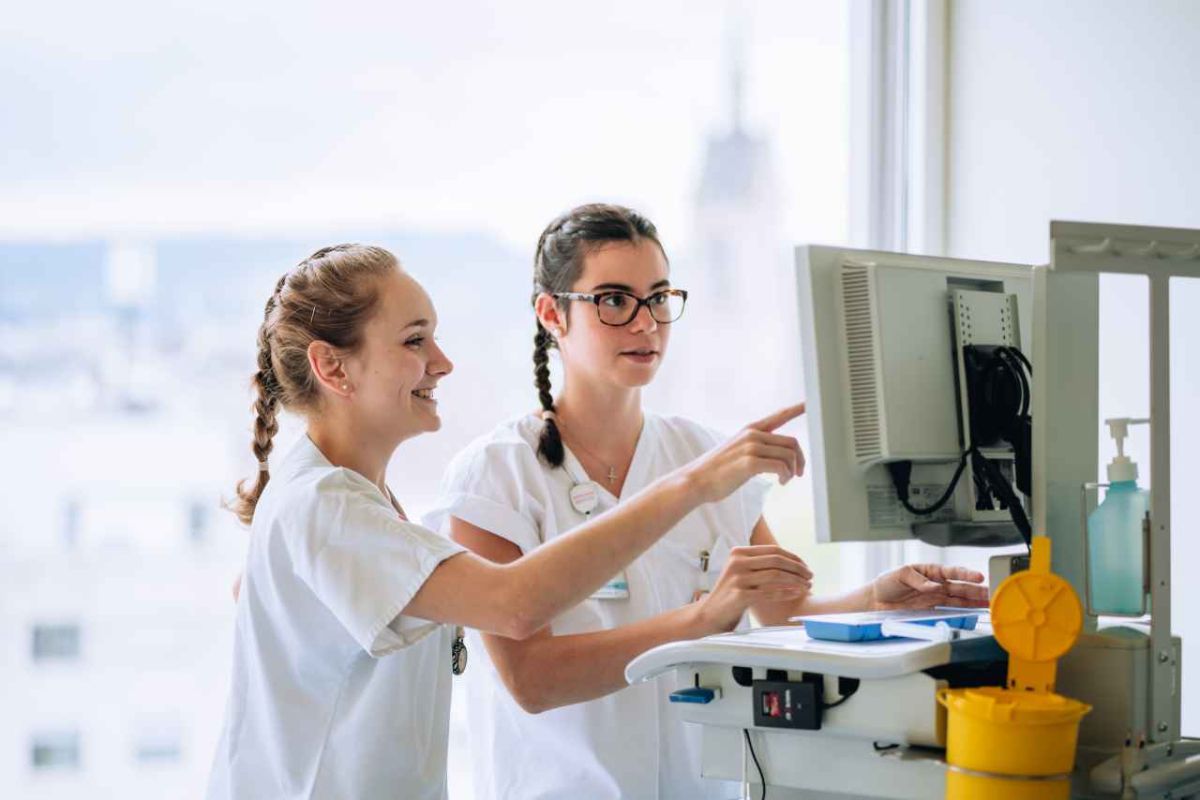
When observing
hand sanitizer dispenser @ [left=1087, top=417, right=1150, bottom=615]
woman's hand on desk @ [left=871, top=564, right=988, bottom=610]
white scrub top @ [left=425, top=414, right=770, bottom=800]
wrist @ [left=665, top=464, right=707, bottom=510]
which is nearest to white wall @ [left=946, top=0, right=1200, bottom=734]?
woman's hand on desk @ [left=871, top=564, right=988, bottom=610]

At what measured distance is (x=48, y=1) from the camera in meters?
2.54

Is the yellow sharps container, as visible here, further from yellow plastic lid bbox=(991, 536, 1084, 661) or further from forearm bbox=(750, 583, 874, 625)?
forearm bbox=(750, 583, 874, 625)

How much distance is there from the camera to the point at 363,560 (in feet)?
5.25

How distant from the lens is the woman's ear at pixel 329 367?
5.76ft

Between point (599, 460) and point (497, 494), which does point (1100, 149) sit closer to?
point (599, 460)

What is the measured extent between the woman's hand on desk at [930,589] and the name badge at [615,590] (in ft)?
1.27

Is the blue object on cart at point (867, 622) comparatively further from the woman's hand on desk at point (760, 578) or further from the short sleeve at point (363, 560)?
the short sleeve at point (363, 560)

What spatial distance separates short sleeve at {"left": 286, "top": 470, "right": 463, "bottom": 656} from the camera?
1.58m

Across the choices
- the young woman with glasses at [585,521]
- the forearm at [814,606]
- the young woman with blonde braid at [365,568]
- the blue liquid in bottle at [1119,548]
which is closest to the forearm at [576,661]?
the young woman with glasses at [585,521]

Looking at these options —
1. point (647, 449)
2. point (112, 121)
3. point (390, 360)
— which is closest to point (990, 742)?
point (390, 360)

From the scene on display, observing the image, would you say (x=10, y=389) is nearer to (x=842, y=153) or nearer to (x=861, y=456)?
(x=861, y=456)

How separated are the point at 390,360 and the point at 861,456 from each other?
618 mm

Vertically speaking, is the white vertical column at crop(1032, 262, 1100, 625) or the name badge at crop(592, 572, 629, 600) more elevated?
the white vertical column at crop(1032, 262, 1100, 625)

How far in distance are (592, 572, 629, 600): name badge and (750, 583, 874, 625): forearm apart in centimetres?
21
